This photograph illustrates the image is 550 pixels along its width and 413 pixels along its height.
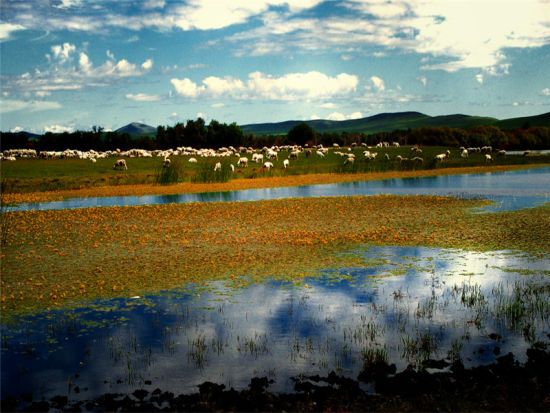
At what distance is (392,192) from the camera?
145 ft

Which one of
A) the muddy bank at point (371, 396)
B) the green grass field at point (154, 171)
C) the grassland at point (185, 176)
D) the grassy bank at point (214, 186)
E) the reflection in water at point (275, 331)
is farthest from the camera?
the green grass field at point (154, 171)

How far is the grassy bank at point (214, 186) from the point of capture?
45037mm

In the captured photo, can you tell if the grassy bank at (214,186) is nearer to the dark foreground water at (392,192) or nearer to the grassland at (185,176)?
the grassland at (185,176)

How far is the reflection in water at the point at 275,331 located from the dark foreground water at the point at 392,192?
18916 mm

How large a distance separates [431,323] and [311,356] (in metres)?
3.43

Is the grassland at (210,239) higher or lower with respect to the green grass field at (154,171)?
lower

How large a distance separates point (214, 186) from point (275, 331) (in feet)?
126

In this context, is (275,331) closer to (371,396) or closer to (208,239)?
(371,396)

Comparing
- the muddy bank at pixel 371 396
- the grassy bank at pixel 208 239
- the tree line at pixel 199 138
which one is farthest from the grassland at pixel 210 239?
the tree line at pixel 199 138

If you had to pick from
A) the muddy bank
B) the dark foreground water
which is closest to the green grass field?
the dark foreground water

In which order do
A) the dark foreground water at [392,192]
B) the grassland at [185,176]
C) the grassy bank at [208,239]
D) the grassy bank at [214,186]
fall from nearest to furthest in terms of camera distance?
the grassy bank at [208,239] → the dark foreground water at [392,192] → the grassy bank at [214,186] → the grassland at [185,176]

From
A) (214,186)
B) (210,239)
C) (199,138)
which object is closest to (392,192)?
(214,186)

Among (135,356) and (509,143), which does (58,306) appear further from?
(509,143)

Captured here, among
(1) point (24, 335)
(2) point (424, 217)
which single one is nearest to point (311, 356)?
(1) point (24, 335)
